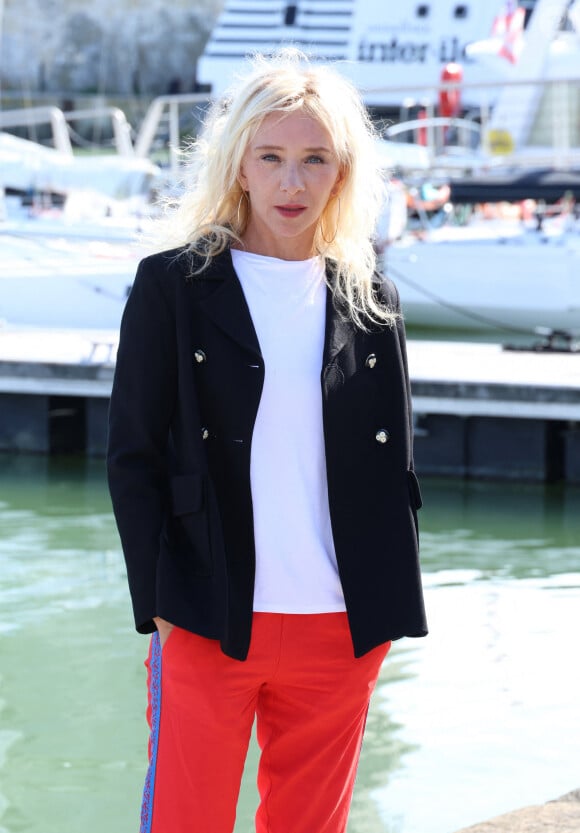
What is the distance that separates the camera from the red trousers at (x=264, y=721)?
2.02 metres

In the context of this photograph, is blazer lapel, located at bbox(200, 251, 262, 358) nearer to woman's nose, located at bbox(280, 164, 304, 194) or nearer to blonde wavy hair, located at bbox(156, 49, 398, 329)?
blonde wavy hair, located at bbox(156, 49, 398, 329)

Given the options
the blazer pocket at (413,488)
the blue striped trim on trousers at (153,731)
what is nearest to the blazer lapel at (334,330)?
the blazer pocket at (413,488)

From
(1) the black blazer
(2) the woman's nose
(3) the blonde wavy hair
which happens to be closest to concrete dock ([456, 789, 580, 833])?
(1) the black blazer

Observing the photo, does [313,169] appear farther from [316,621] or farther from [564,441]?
[564,441]

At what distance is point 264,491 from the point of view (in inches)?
80.3

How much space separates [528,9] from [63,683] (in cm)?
2671

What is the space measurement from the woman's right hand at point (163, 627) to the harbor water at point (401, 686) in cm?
35

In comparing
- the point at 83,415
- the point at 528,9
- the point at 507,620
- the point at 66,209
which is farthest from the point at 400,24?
the point at 507,620

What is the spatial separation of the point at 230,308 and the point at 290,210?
183 millimetres

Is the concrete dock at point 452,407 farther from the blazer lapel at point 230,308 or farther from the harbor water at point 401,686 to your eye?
the blazer lapel at point 230,308

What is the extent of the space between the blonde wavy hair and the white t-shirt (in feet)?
0.51

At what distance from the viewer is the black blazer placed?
203 centimetres

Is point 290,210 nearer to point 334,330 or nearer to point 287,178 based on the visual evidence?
point 287,178

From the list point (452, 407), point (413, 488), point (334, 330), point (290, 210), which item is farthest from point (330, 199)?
point (452, 407)
